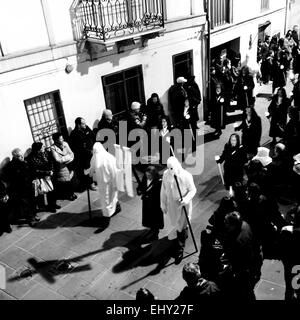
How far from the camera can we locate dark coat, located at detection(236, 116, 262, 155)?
919cm

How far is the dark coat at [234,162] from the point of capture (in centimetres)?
816

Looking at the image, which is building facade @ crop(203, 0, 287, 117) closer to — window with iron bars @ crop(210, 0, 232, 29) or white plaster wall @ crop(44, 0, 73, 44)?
window with iron bars @ crop(210, 0, 232, 29)

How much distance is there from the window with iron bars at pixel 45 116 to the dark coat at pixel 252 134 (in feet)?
15.3

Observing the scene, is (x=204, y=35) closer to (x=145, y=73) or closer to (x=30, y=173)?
(x=145, y=73)

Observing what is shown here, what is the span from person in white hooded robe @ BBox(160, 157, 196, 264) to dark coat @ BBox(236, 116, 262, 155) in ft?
10.3

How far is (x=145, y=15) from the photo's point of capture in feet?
34.1

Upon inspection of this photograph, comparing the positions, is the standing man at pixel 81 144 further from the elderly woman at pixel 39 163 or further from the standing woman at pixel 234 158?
the standing woman at pixel 234 158

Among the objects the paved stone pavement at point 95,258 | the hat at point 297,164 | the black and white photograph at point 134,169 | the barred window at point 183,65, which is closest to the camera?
the black and white photograph at point 134,169

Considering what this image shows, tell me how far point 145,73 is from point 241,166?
4714 millimetres

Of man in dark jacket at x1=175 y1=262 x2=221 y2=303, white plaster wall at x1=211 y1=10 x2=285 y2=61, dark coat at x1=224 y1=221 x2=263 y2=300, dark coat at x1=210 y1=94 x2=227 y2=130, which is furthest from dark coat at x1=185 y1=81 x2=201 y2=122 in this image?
man in dark jacket at x1=175 y1=262 x2=221 y2=303

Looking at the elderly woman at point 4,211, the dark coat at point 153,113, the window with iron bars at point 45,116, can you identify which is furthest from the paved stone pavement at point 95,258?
the dark coat at point 153,113

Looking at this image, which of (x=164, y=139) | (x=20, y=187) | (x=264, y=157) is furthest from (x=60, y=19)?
(x=264, y=157)

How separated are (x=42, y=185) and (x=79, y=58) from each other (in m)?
3.42
